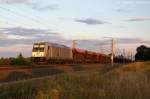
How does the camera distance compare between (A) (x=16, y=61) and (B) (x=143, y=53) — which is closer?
(A) (x=16, y=61)

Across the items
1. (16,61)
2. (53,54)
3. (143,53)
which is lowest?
(16,61)

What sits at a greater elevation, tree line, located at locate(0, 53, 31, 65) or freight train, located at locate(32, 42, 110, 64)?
freight train, located at locate(32, 42, 110, 64)

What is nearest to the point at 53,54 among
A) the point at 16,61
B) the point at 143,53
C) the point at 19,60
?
the point at 19,60

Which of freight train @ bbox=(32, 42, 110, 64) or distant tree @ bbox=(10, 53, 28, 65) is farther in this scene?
freight train @ bbox=(32, 42, 110, 64)

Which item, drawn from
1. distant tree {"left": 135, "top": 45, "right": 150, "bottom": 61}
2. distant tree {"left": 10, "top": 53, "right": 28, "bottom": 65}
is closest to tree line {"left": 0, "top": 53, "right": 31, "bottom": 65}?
distant tree {"left": 10, "top": 53, "right": 28, "bottom": 65}

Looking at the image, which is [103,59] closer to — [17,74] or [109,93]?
[17,74]

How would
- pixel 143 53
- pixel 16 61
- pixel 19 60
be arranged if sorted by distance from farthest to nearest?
pixel 143 53 < pixel 16 61 < pixel 19 60

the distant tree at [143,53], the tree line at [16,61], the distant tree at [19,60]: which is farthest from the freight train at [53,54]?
the distant tree at [143,53]

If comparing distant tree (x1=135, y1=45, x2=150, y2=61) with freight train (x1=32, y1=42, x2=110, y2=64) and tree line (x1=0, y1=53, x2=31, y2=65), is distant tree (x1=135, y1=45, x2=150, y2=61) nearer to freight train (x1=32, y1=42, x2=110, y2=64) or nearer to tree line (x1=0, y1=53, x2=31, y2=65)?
freight train (x1=32, y1=42, x2=110, y2=64)

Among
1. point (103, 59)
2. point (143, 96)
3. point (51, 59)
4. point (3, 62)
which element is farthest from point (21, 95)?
point (103, 59)

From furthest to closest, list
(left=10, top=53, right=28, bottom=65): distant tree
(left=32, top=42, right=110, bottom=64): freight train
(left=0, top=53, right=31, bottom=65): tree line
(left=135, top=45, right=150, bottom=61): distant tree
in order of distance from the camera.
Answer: (left=135, top=45, right=150, bottom=61): distant tree
(left=32, top=42, right=110, bottom=64): freight train
(left=10, top=53, right=28, bottom=65): distant tree
(left=0, top=53, right=31, bottom=65): tree line

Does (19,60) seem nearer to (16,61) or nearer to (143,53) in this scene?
(16,61)

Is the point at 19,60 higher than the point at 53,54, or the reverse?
the point at 53,54

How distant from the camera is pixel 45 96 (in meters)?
13.2
